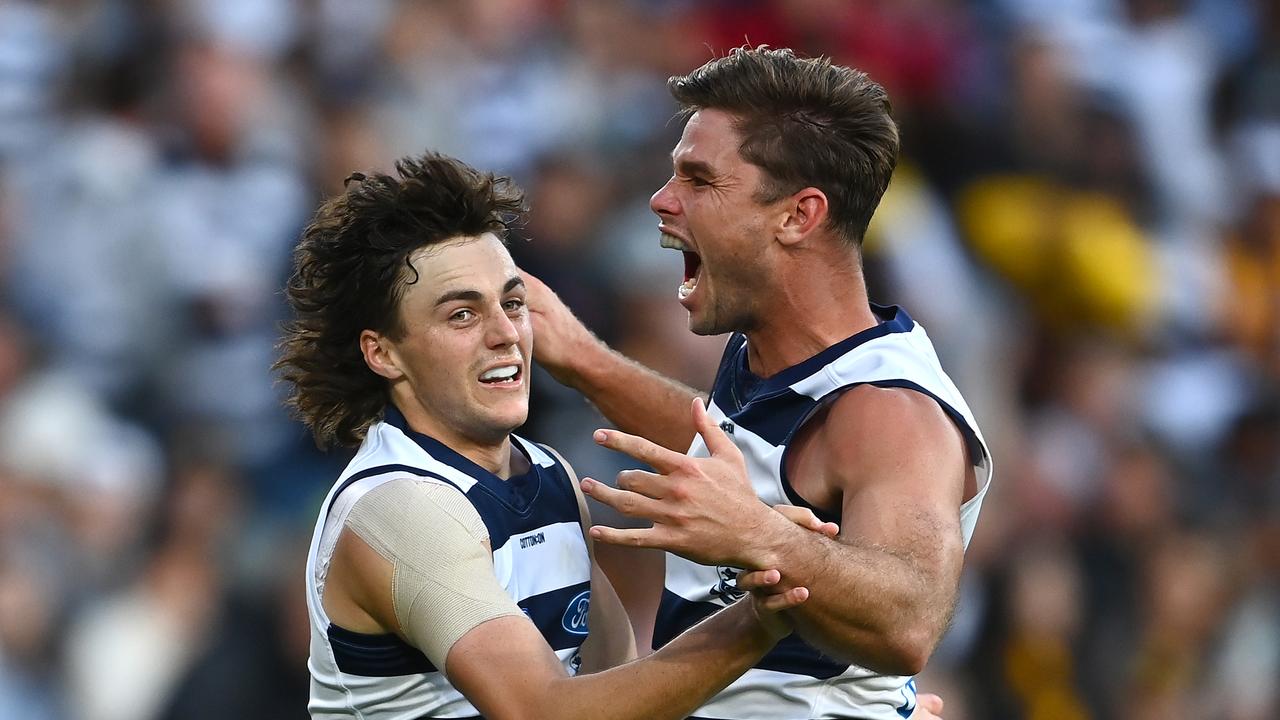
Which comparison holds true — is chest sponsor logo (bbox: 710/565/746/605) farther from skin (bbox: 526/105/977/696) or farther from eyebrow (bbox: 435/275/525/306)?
eyebrow (bbox: 435/275/525/306)

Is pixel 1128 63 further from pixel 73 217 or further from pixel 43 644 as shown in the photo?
pixel 43 644

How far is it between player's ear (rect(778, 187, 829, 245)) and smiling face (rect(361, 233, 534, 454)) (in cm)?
69

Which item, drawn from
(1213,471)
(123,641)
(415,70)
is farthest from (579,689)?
(1213,471)

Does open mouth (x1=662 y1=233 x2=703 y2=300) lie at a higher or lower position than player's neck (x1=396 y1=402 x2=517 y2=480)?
higher

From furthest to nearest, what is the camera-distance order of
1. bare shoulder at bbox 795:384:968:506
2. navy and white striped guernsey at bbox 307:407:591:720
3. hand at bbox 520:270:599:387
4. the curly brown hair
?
hand at bbox 520:270:599:387 → the curly brown hair → navy and white striped guernsey at bbox 307:407:591:720 → bare shoulder at bbox 795:384:968:506

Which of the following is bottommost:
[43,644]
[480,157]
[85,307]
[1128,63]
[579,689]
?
[43,644]

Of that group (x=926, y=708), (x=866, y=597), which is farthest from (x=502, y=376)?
(x=926, y=708)

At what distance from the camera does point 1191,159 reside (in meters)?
10.2

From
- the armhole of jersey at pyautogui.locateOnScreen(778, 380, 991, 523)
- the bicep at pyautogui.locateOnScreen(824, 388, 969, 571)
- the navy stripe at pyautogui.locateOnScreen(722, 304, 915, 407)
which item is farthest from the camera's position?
the navy stripe at pyautogui.locateOnScreen(722, 304, 915, 407)

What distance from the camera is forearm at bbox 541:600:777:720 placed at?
3.85m

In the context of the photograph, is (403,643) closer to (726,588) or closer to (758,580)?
(726,588)

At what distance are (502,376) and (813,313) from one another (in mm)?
768

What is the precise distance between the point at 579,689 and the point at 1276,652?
6031 millimetres

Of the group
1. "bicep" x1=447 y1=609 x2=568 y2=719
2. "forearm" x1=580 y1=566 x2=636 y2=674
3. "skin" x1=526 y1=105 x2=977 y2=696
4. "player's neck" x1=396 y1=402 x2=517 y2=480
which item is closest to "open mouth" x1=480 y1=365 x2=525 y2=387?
"player's neck" x1=396 y1=402 x2=517 y2=480
